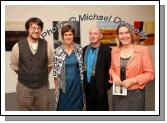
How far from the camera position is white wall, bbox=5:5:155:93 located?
10.3 ft

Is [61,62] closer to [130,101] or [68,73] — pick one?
[68,73]

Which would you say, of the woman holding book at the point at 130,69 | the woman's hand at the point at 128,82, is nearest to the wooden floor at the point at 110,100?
the woman holding book at the point at 130,69

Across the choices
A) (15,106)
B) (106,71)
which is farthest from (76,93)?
(15,106)

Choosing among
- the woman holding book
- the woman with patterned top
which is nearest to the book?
the woman holding book

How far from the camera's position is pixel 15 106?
10.5ft

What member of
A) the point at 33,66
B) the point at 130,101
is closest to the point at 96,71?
the point at 130,101

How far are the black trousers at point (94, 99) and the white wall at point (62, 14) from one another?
438mm

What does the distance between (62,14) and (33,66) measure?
0.58 metres

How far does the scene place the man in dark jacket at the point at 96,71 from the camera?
3.15 metres

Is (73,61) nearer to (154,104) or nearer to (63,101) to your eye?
(63,101)

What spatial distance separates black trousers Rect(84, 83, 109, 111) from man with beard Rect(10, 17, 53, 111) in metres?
0.40

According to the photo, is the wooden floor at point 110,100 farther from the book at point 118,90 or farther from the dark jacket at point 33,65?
the dark jacket at point 33,65

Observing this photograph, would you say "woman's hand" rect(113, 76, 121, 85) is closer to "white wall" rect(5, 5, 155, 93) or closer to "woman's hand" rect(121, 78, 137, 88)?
"woman's hand" rect(121, 78, 137, 88)

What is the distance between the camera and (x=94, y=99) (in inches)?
125
